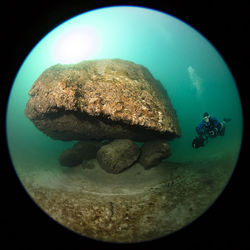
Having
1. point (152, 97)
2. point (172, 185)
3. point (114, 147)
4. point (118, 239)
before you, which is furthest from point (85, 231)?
point (152, 97)

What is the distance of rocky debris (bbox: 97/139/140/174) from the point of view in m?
8.52

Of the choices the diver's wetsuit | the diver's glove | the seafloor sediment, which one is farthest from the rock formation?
the seafloor sediment

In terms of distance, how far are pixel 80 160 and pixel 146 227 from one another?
8.52 metres

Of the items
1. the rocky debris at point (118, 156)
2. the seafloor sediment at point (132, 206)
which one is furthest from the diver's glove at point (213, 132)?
the rocky debris at point (118, 156)

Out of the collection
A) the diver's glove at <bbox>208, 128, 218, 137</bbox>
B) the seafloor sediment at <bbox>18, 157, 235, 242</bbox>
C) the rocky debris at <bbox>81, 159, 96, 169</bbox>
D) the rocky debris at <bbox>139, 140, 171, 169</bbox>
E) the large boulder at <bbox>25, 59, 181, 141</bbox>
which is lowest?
the seafloor sediment at <bbox>18, 157, 235, 242</bbox>

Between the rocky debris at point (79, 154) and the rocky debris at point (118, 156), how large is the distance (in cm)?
232

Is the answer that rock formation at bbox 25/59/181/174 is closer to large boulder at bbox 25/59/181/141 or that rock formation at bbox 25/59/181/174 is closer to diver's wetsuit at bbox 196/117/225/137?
large boulder at bbox 25/59/181/141

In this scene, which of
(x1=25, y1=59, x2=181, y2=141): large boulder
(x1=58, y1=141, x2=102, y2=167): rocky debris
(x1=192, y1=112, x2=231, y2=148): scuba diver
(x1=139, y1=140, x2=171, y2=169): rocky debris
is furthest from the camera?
(x1=58, y1=141, x2=102, y2=167): rocky debris

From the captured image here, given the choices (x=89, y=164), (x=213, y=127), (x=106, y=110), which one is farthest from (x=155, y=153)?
(x=89, y=164)

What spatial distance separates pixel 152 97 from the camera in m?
7.95

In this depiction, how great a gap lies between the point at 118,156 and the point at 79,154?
418 cm

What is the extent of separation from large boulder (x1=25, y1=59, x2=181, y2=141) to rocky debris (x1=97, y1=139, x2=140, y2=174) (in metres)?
0.66

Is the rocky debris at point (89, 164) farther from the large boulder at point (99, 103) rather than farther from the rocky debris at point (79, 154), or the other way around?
the large boulder at point (99, 103)

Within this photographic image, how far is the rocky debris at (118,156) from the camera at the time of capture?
8.52 m
